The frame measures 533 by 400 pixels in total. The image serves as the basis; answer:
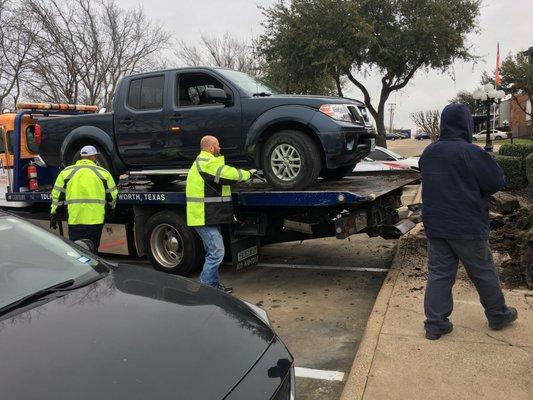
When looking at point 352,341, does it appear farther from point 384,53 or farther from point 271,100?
point 384,53

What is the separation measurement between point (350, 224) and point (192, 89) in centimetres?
275

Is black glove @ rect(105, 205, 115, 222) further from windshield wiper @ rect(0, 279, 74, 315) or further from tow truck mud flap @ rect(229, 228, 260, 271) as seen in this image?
windshield wiper @ rect(0, 279, 74, 315)

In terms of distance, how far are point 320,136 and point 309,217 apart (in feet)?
3.19

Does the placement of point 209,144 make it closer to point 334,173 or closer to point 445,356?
point 334,173

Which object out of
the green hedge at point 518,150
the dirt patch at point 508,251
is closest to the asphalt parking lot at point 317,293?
the dirt patch at point 508,251

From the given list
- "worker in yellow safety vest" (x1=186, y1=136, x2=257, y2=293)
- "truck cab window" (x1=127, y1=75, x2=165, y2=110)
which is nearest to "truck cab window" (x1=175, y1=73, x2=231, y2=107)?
"truck cab window" (x1=127, y1=75, x2=165, y2=110)

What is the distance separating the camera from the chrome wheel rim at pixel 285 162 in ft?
19.8

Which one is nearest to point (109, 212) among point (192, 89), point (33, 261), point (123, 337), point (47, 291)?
point (192, 89)

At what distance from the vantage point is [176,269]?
22.6 feet

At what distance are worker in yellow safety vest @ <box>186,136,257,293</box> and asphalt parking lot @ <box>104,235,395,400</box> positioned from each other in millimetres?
700

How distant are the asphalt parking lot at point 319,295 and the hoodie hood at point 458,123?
1961 mm

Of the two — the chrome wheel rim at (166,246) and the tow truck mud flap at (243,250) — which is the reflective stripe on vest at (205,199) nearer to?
the tow truck mud flap at (243,250)

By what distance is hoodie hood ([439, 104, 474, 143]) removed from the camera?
13.5 feet

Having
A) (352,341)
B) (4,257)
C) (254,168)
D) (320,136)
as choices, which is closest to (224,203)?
(254,168)
